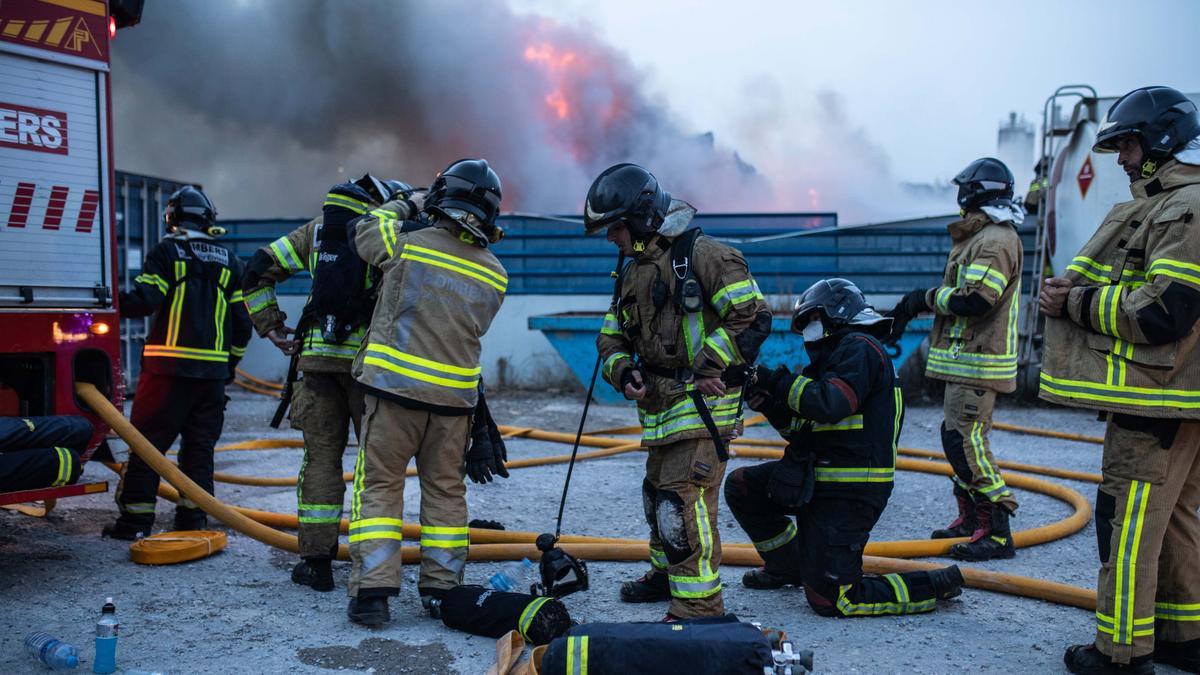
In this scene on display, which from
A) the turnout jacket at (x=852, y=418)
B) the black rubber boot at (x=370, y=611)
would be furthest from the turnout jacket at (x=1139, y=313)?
the black rubber boot at (x=370, y=611)

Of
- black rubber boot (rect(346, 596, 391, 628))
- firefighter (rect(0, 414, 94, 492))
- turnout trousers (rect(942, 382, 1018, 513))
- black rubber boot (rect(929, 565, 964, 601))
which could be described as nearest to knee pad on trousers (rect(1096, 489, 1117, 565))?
black rubber boot (rect(929, 565, 964, 601))

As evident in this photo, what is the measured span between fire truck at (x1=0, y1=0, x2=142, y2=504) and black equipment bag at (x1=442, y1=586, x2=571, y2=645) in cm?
197

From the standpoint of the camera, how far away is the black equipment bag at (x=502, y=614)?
332cm

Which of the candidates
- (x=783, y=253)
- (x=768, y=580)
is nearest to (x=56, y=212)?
(x=768, y=580)

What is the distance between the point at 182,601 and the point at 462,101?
16514 mm

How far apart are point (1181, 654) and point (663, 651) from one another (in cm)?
187

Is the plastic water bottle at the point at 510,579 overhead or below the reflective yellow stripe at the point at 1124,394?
below

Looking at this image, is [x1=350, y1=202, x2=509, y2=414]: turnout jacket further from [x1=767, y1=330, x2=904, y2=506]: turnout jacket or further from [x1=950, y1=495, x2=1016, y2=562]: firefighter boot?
[x1=950, y1=495, x2=1016, y2=562]: firefighter boot

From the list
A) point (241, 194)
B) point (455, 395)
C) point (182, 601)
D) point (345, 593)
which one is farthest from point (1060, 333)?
point (241, 194)

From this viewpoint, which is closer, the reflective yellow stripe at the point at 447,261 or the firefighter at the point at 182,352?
the reflective yellow stripe at the point at 447,261

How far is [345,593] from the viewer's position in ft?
13.4

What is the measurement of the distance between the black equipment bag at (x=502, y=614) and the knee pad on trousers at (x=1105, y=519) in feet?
6.18

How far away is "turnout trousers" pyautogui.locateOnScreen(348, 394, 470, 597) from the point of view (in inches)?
143

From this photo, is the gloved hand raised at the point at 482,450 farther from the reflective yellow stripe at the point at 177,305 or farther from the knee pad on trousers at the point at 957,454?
the knee pad on trousers at the point at 957,454
